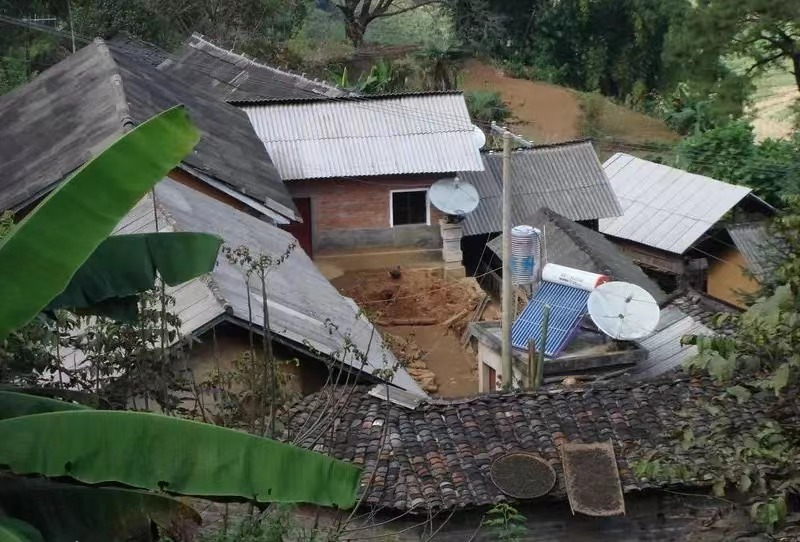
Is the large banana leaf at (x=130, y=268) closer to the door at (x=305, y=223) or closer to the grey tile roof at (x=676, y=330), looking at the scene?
the grey tile roof at (x=676, y=330)

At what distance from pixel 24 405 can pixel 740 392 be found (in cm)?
447

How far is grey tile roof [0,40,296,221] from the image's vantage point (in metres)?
15.3

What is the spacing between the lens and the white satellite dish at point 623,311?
1319 cm

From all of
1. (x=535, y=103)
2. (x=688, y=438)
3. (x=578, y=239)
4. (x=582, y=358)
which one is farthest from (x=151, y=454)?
(x=535, y=103)

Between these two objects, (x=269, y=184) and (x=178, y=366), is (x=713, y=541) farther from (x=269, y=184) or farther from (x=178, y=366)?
(x=269, y=184)

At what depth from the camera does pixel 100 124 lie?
15891 mm

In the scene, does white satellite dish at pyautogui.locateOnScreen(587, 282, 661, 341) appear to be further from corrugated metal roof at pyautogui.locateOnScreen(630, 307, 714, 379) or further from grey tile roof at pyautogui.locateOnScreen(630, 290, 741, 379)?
corrugated metal roof at pyautogui.locateOnScreen(630, 307, 714, 379)

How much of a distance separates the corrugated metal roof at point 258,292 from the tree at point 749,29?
17752mm

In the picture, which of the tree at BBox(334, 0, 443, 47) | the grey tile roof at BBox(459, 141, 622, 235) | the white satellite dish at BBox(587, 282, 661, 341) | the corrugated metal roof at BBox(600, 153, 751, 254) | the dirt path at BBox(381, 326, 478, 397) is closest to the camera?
the white satellite dish at BBox(587, 282, 661, 341)

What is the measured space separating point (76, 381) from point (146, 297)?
0.79m

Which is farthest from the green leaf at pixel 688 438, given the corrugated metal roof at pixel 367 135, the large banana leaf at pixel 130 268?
the corrugated metal roof at pixel 367 135

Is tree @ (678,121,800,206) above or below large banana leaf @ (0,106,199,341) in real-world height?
above

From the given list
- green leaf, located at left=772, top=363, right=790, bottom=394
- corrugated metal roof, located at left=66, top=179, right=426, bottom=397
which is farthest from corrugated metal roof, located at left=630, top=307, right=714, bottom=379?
green leaf, located at left=772, top=363, right=790, bottom=394

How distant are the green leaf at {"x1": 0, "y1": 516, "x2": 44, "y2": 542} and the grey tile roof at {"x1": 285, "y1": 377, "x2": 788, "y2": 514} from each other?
4.88 meters
